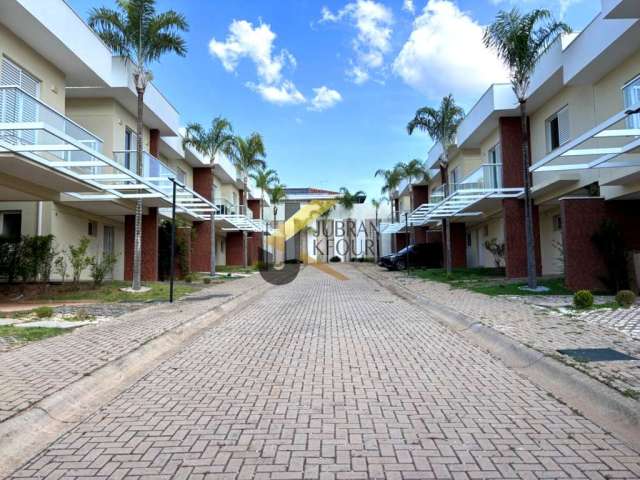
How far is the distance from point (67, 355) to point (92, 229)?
51.1ft

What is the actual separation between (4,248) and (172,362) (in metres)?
11.2

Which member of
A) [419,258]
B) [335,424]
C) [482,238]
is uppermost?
[482,238]

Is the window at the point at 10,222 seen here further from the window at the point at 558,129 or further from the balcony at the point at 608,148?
the window at the point at 558,129

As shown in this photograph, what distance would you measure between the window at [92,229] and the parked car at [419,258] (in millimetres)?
18388

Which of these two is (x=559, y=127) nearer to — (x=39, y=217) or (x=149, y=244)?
(x=149, y=244)

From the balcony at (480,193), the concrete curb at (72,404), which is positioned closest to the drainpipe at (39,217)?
the concrete curb at (72,404)

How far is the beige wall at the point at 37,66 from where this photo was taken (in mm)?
13664

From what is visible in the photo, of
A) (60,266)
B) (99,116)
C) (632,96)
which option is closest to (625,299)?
(632,96)

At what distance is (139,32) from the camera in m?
16.3

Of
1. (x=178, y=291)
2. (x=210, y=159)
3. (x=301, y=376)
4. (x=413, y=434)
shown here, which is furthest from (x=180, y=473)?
(x=210, y=159)

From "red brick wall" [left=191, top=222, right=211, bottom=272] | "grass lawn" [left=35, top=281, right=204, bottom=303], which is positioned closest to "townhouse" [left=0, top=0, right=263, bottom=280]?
"grass lawn" [left=35, top=281, right=204, bottom=303]

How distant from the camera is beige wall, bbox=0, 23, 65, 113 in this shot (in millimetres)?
13664

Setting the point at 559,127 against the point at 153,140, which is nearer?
the point at 559,127

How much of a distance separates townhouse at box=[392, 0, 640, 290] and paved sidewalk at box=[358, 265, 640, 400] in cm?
365
